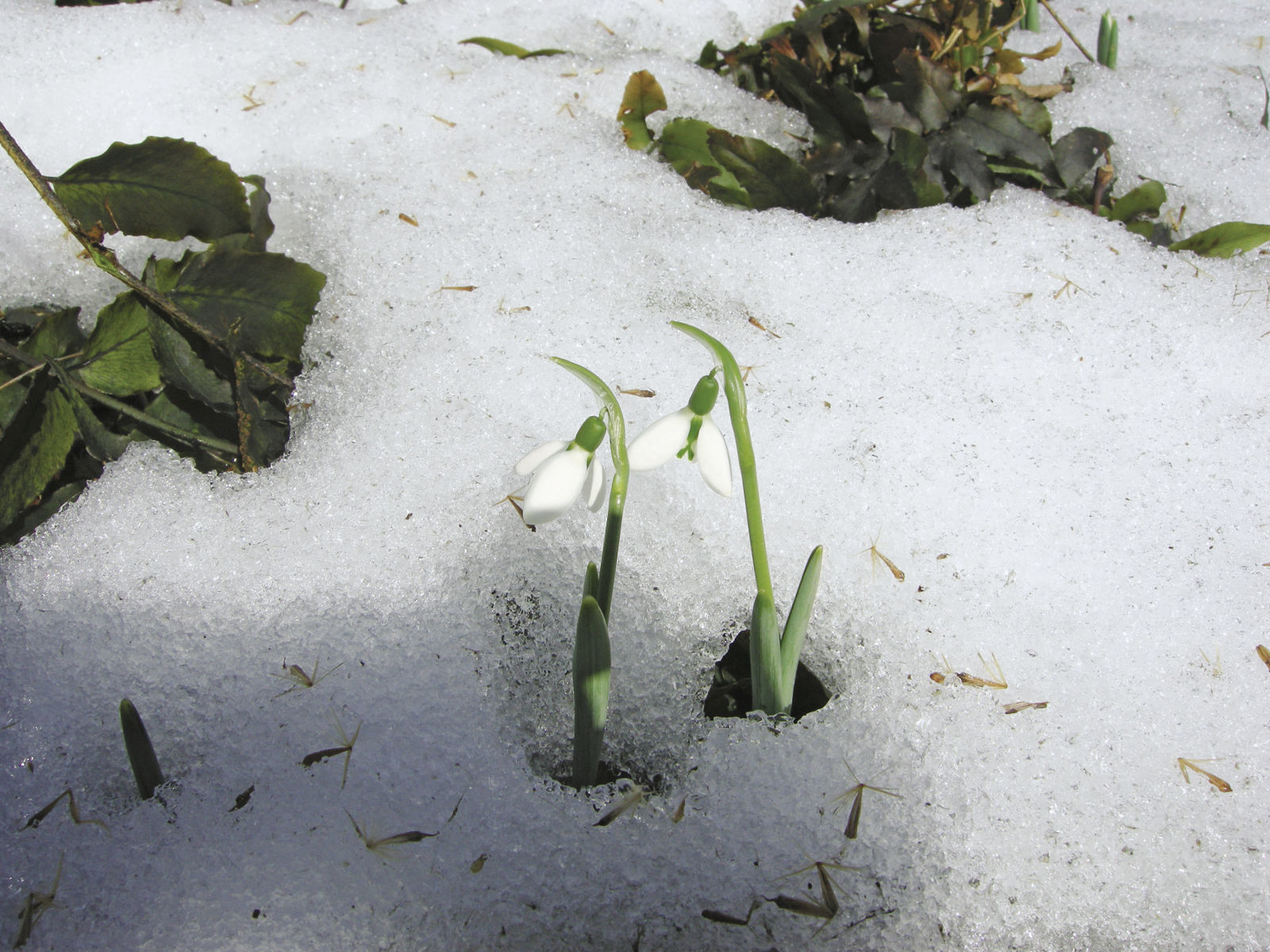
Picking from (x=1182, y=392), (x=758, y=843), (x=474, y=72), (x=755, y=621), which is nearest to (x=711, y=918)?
(x=758, y=843)

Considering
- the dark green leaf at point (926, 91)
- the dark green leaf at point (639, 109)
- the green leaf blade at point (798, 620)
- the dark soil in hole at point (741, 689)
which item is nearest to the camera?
the green leaf blade at point (798, 620)

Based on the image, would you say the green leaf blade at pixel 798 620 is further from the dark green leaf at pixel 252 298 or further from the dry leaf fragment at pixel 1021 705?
the dark green leaf at pixel 252 298

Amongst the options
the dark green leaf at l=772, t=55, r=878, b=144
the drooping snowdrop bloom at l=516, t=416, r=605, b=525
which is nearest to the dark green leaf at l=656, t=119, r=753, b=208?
the dark green leaf at l=772, t=55, r=878, b=144

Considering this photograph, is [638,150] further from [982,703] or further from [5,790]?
[5,790]

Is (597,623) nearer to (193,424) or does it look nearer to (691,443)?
(691,443)

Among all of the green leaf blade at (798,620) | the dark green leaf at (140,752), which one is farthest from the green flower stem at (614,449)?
the dark green leaf at (140,752)

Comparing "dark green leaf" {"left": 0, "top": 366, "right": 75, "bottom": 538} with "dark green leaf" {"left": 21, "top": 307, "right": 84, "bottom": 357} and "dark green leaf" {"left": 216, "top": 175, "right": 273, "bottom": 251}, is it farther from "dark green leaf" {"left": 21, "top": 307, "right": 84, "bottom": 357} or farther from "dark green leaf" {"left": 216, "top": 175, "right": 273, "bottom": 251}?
"dark green leaf" {"left": 216, "top": 175, "right": 273, "bottom": 251}
